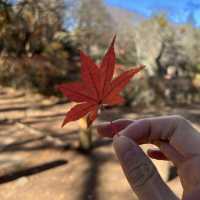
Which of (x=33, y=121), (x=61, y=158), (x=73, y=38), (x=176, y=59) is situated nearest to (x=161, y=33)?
(x=176, y=59)

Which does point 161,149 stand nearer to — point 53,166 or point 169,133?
point 169,133

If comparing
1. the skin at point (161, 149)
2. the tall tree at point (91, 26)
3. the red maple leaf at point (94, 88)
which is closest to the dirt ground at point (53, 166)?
the skin at point (161, 149)

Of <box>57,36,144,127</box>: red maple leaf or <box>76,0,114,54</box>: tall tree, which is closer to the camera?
<box>57,36,144,127</box>: red maple leaf

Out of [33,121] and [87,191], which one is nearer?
[87,191]

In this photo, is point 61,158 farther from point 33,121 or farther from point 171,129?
point 171,129

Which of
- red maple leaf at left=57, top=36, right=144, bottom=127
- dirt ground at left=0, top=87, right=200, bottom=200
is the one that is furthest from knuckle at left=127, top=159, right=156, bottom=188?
dirt ground at left=0, top=87, right=200, bottom=200

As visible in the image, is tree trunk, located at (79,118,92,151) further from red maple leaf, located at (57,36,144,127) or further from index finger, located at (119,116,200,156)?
red maple leaf, located at (57,36,144,127)
